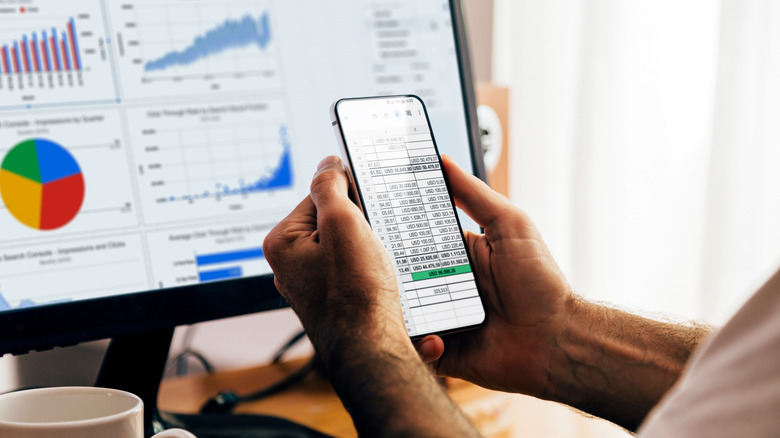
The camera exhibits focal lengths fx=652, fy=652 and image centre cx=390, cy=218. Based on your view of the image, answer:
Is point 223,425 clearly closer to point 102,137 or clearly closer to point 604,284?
point 102,137

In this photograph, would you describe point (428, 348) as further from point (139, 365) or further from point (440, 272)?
point (139, 365)

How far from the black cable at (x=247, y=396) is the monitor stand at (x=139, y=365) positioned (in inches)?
3.8

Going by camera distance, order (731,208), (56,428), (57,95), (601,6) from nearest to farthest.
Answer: (56,428)
(57,95)
(731,208)
(601,6)

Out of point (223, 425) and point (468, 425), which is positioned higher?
point (468, 425)

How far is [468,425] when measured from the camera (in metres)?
0.34

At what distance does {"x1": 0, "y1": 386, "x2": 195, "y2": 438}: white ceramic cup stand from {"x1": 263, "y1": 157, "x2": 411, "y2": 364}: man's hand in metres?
0.10

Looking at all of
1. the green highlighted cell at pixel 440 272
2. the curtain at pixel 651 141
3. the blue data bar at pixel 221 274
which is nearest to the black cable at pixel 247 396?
the blue data bar at pixel 221 274

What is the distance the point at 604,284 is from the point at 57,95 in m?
0.82

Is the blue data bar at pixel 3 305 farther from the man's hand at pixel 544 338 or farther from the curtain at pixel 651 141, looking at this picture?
the curtain at pixel 651 141

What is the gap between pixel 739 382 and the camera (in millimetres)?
227

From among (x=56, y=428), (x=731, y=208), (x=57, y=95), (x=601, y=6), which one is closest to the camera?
(x=56, y=428)

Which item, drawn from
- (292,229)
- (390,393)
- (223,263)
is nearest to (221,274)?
(223,263)

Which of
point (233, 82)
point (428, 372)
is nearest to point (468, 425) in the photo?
point (428, 372)

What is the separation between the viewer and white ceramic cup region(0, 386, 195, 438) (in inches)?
12.5
